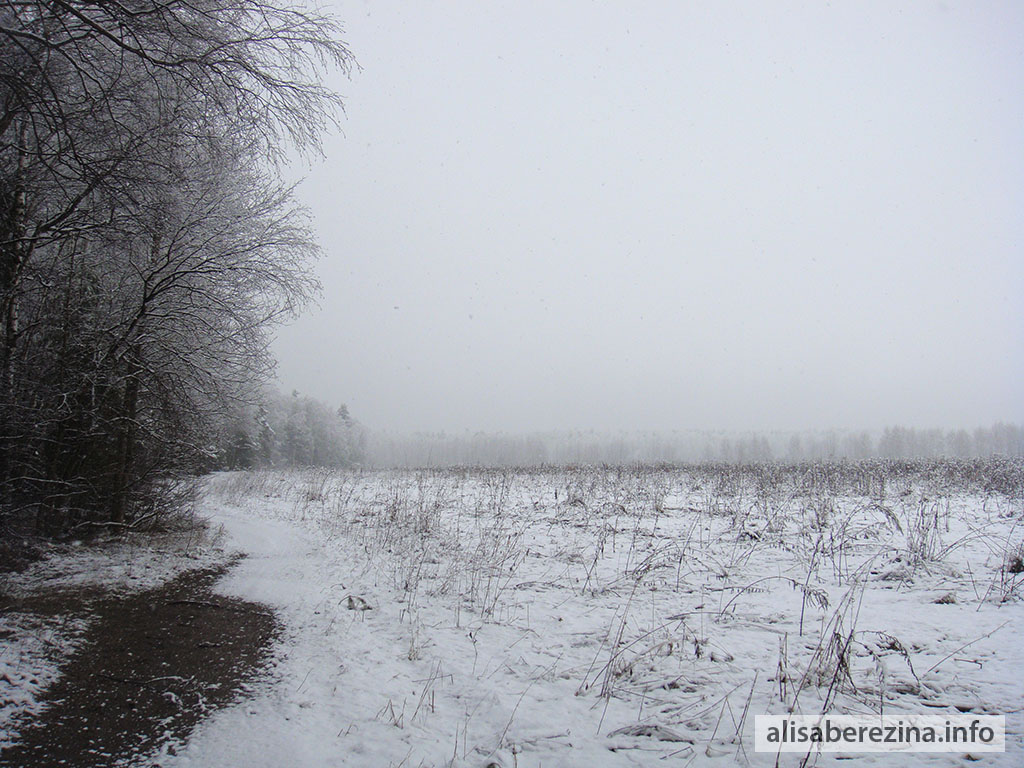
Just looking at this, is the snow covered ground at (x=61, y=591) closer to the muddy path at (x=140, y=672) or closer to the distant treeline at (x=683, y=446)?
the muddy path at (x=140, y=672)

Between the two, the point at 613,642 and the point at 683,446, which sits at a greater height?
the point at 613,642

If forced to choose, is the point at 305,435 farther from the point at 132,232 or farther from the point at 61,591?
the point at 132,232

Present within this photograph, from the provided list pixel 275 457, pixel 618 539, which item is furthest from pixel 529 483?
pixel 275 457

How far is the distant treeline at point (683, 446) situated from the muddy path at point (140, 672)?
156ft

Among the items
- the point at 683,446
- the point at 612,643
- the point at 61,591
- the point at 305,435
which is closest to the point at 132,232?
the point at 61,591

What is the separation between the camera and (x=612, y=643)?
3.77 meters

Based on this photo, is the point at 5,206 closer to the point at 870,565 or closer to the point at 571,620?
the point at 571,620

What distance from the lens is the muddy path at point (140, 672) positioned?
8.46 ft

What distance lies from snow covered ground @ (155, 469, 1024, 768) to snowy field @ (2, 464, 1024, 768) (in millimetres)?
17

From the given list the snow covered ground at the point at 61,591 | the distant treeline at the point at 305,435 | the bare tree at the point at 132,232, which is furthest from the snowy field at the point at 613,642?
the distant treeline at the point at 305,435

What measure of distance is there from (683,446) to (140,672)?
159 m

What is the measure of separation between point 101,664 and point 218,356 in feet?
17.6

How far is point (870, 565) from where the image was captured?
5.32m

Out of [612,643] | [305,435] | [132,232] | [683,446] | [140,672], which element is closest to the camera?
[140,672]
